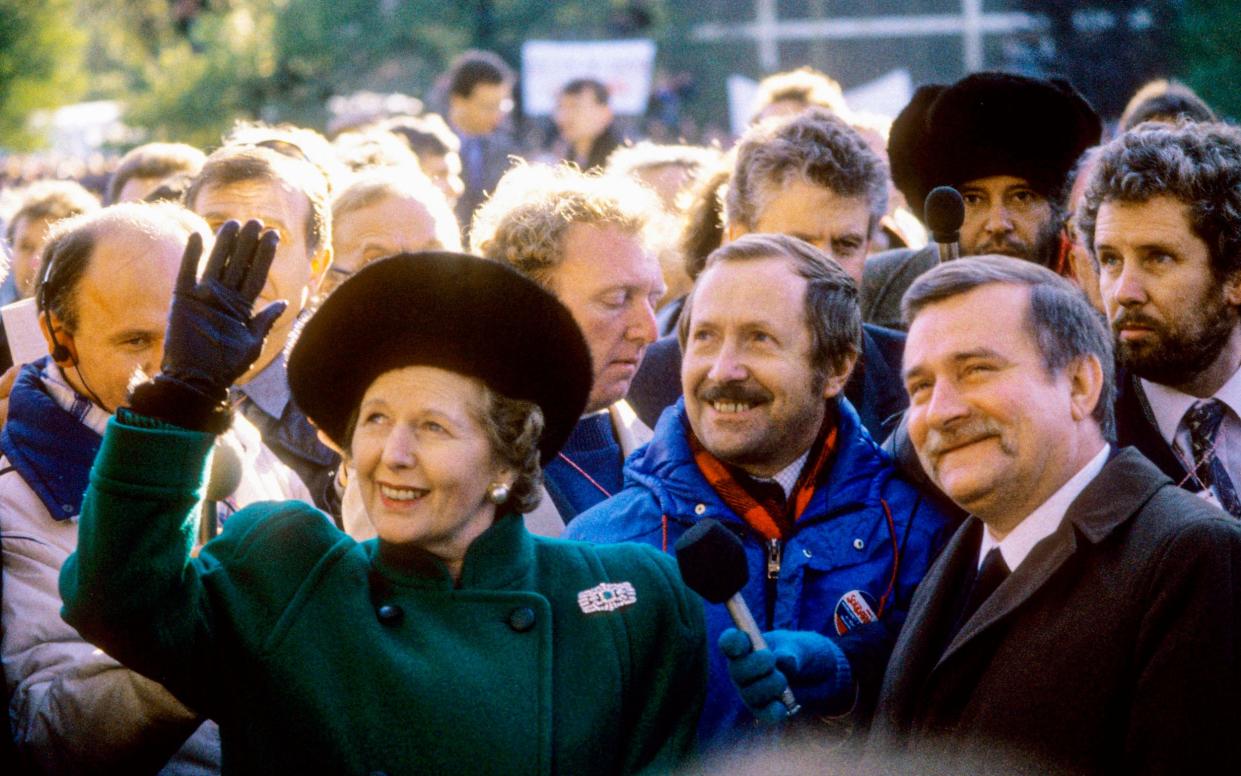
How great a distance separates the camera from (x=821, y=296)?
4223 millimetres

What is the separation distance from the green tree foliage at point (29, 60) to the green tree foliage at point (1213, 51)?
655 inches

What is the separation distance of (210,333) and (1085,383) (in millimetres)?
1853

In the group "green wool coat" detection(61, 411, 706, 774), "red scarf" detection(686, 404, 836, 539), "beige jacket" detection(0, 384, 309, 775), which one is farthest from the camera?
"red scarf" detection(686, 404, 836, 539)

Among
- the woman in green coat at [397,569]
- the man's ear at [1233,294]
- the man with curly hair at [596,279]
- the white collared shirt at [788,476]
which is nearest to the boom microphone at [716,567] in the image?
the woman in green coat at [397,569]

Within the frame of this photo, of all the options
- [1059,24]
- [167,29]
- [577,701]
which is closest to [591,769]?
[577,701]

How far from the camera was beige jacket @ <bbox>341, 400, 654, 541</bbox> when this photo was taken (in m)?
3.94

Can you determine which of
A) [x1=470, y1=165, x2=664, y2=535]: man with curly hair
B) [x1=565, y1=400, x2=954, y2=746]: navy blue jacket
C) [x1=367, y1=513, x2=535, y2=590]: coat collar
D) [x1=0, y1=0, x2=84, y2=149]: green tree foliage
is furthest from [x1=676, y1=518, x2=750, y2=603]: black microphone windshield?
[x1=0, y1=0, x2=84, y2=149]: green tree foliage

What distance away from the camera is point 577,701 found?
3279 mm

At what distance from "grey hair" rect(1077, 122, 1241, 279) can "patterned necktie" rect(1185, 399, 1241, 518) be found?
36 cm

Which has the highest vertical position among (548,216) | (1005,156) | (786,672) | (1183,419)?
(1005,156)

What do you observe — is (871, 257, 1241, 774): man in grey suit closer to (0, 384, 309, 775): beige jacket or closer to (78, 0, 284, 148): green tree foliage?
(0, 384, 309, 775): beige jacket

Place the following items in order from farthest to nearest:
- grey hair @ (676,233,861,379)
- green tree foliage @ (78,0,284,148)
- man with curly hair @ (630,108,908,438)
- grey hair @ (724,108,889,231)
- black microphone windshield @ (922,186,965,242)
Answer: green tree foliage @ (78,0,284,148) → grey hair @ (724,108,889,231) → man with curly hair @ (630,108,908,438) → black microphone windshield @ (922,186,965,242) → grey hair @ (676,233,861,379)

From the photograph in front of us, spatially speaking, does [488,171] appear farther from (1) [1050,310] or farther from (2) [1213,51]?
(2) [1213,51]

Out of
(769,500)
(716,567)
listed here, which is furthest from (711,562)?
(769,500)
